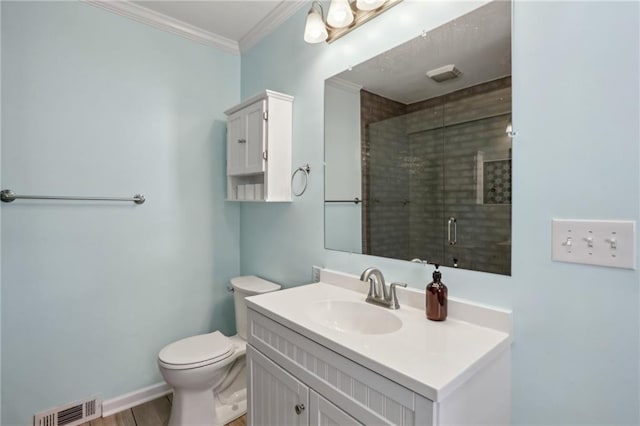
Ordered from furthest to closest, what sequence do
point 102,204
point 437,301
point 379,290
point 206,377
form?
point 102,204 < point 206,377 < point 379,290 < point 437,301

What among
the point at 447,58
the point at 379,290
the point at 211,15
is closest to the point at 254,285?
the point at 379,290

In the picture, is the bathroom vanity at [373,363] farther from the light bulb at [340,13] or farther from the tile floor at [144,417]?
the light bulb at [340,13]

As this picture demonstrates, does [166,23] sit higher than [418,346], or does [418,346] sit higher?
[166,23]

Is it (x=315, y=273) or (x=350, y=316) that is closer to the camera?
(x=350, y=316)

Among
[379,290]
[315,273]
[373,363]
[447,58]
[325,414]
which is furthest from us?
[315,273]

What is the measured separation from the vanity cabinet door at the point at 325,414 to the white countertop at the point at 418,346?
18 centimetres

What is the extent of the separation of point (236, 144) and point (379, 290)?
1.31m

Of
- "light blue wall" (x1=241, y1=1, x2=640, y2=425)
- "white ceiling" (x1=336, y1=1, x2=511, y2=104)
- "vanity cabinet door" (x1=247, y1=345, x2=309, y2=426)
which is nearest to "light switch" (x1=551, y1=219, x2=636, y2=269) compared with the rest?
"light blue wall" (x1=241, y1=1, x2=640, y2=425)

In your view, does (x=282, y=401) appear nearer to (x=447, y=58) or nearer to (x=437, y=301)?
(x=437, y=301)

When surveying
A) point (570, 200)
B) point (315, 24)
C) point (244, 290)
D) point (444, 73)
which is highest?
point (315, 24)

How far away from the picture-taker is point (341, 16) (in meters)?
1.44

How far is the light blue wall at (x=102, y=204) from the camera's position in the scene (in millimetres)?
1634

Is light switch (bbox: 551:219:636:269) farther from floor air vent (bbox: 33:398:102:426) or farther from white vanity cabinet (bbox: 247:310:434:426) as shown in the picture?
floor air vent (bbox: 33:398:102:426)

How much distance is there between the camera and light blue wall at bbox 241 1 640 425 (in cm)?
82
